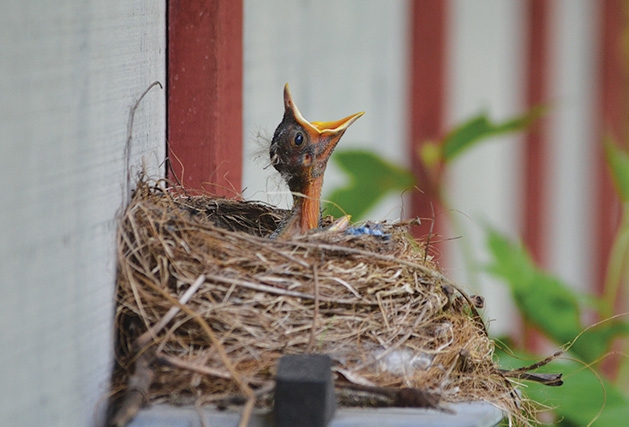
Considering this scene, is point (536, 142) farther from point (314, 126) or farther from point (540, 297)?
point (314, 126)

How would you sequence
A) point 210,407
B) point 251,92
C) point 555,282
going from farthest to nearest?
point 555,282 < point 251,92 < point 210,407

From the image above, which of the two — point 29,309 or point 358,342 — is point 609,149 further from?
point 29,309

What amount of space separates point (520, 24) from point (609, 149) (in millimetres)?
2620

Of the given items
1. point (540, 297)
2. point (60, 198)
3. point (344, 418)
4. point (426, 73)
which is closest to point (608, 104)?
point (426, 73)

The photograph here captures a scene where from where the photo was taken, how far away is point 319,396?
150 centimetres

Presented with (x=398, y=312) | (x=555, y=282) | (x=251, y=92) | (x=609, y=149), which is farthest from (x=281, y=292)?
(x=609, y=149)

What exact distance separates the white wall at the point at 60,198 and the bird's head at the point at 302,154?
496 mm

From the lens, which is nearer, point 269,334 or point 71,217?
point 71,217

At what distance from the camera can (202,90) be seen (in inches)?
96.7

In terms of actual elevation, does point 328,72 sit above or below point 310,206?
above

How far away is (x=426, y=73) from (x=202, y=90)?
287cm

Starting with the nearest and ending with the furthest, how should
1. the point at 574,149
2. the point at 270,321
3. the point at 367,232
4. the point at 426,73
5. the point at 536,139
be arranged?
the point at 270,321
the point at 367,232
the point at 426,73
the point at 536,139
the point at 574,149

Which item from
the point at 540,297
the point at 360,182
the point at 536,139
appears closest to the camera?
the point at 540,297

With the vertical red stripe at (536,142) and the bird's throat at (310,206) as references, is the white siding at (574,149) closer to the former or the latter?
the vertical red stripe at (536,142)
